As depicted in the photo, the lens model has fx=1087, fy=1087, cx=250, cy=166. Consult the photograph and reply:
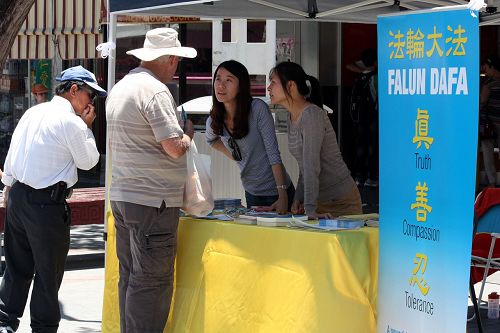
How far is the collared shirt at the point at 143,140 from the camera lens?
20.6ft

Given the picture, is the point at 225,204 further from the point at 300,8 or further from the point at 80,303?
the point at 80,303

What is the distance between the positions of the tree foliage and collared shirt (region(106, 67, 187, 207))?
3.05 meters

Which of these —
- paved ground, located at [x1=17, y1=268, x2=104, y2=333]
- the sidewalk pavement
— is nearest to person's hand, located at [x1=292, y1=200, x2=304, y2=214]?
paved ground, located at [x1=17, y1=268, x2=104, y2=333]

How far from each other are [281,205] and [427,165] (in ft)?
6.31

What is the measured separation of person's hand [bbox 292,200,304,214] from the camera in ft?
22.7

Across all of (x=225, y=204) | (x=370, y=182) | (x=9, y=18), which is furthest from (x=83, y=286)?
(x=370, y=182)

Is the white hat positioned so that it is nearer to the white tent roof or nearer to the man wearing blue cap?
the man wearing blue cap

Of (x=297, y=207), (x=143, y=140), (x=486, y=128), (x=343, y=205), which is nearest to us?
(x=143, y=140)

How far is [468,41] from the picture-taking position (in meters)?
4.86

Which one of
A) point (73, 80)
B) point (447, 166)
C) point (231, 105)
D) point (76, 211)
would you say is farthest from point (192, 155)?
point (76, 211)

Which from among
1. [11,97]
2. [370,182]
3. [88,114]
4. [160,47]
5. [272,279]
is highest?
[11,97]

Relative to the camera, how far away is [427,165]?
5.20 m

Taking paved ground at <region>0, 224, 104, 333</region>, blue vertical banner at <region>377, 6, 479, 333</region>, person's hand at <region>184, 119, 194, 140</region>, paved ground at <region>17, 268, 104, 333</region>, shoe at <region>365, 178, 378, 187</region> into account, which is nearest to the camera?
blue vertical banner at <region>377, 6, 479, 333</region>

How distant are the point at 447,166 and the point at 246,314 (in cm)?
177
